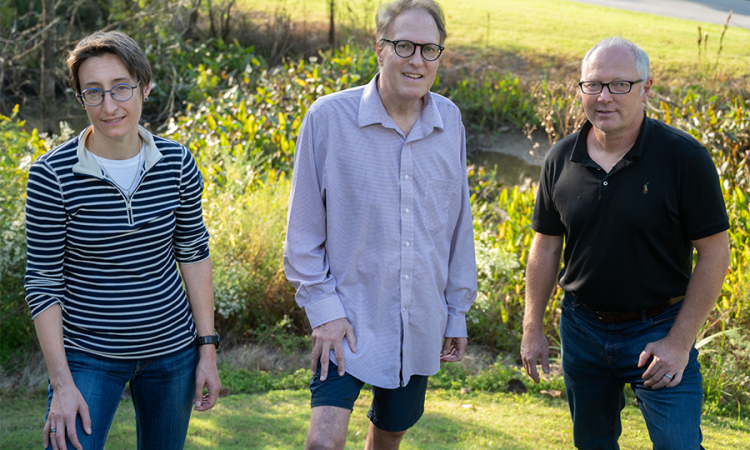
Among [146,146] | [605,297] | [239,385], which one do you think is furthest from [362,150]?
[239,385]

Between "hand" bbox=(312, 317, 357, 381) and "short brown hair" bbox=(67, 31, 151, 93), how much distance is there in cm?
110

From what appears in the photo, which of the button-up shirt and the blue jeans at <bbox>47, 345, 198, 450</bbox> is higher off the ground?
the button-up shirt

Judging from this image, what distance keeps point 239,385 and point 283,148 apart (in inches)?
130

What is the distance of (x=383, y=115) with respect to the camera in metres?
2.55

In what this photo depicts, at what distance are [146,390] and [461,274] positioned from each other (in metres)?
1.29

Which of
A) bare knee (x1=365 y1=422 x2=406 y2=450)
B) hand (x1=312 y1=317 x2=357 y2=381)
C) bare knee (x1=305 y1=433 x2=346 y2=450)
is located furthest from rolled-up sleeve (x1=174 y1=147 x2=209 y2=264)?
bare knee (x1=365 y1=422 x2=406 y2=450)

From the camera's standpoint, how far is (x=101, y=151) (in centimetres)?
228

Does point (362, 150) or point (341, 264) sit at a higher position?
point (362, 150)

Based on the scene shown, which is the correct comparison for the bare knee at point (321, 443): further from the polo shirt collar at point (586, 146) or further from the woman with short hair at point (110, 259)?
the polo shirt collar at point (586, 146)

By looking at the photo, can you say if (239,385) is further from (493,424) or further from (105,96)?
(105,96)

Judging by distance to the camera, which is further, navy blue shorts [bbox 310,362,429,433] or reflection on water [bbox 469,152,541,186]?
reflection on water [bbox 469,152,541,186]

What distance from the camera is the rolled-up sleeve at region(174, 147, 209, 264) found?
2.40 metres

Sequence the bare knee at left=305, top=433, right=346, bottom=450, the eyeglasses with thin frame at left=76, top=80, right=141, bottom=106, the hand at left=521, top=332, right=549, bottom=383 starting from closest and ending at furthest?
the eyeglasses with thin frame at left=76, top=80, right=141, bottom=106, the bare knee at left=305, top=433, right=346, bottom=450, the hand at left=521, top=332, right=549, bottom=383

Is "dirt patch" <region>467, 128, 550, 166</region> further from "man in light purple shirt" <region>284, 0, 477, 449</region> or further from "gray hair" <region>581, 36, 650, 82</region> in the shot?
"man in light purple shirt" <region>284, 0, 477, 449</region>
